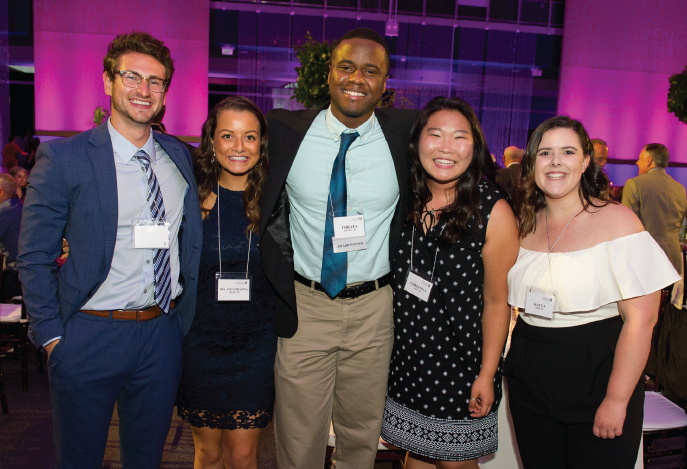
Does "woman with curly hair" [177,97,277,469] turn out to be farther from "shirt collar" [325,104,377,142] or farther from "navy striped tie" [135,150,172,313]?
"shirt collar" [325,104,377,142]

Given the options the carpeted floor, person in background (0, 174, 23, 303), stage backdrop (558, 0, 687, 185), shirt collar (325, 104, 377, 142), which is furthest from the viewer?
stage backdrop (558, 0, 687, 185)

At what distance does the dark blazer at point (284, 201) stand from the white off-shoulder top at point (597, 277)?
62cm

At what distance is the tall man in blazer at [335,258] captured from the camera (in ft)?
6.94

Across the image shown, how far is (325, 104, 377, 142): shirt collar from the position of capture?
2.21m

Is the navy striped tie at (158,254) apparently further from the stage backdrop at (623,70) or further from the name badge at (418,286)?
the stage backdrop at (623,70)

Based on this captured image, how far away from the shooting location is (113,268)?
73.0 inches

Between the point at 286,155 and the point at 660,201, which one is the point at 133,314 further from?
the point at 660,201

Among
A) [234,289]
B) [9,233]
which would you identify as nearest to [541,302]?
[234,289]

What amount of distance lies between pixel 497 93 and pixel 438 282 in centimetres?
1033

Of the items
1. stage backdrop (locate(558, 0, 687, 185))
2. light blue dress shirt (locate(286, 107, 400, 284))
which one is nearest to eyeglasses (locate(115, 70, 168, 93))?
light blue dress shirt (locate(286, 107, 400, 284))

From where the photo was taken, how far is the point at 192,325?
2146 millimetres

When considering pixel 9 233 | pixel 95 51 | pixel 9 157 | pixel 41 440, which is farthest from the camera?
pixel 95 51

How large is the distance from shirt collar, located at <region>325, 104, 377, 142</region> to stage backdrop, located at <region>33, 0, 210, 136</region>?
826 cm

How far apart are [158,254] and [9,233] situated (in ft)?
11.7
